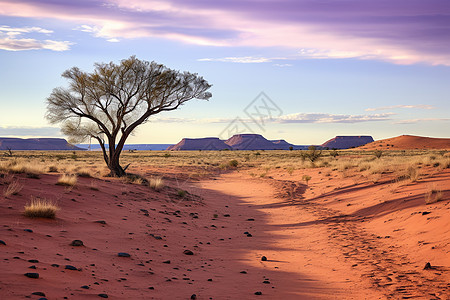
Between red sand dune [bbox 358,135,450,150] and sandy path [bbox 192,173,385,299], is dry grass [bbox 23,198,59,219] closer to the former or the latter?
sandy path [bbox 192,173,385,299]

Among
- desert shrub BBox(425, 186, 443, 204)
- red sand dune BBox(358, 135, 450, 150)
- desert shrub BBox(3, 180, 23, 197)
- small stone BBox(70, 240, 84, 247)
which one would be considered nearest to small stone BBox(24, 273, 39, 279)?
small stone BBox(70, 240, 84, 247)

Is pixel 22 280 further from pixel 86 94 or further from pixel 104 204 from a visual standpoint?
pixel 86 94

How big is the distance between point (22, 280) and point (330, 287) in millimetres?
5586

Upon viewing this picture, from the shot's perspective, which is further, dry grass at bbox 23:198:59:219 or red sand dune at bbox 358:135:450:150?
red sand dune at bbox 358:135:450:150

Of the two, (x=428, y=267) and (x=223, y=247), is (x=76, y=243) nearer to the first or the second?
(x=223, y=247)

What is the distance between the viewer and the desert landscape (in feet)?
22.8

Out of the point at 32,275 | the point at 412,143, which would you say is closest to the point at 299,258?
A: the point at 32,275

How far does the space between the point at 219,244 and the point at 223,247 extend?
410 millimetres

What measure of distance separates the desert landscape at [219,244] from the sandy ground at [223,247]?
0.12 feet

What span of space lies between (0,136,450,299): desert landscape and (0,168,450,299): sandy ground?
0.04 metres

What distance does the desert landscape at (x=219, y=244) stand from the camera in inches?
273

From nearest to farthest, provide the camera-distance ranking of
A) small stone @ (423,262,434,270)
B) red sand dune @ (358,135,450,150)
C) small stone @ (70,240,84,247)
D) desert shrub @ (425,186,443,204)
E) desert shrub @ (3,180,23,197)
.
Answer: small stone @ (423,262,434,270), small stone @ (70,240,84,247), desert shrub @ (3,180,23,197), desert shrub @ (425,186,443,204), red sand dune @ (358,135,450,150)

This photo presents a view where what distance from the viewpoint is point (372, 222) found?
1429 centimetres

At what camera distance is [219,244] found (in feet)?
37.9
